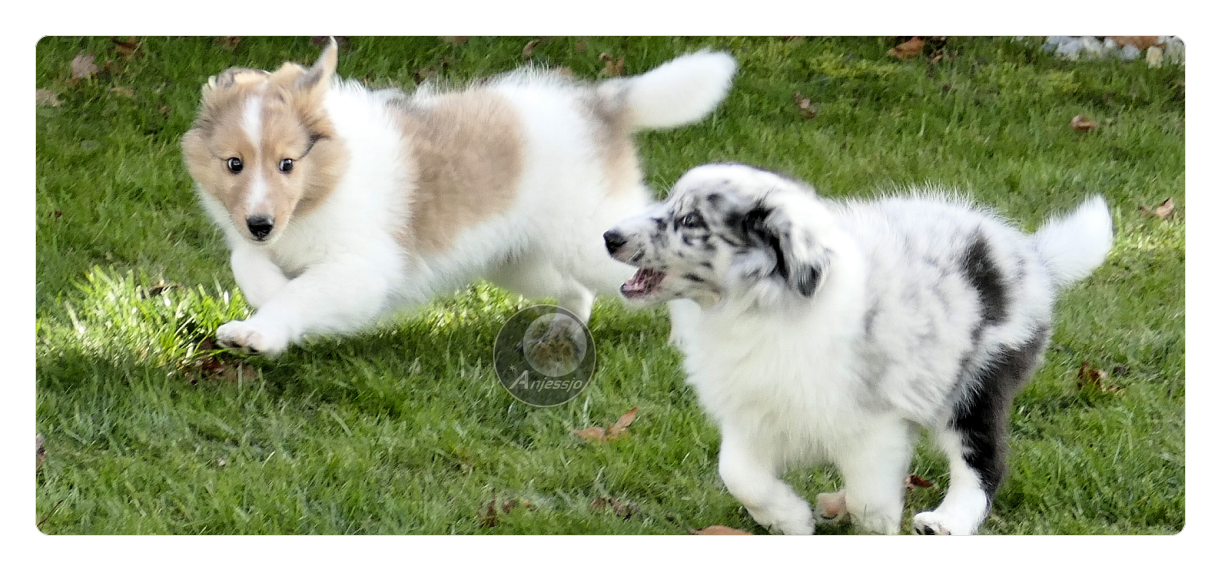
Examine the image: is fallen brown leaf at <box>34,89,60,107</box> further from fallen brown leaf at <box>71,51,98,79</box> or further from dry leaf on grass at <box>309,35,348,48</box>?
dry leaf on grass at <box>309,35,348,48</box>

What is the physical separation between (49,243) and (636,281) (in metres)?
1.52

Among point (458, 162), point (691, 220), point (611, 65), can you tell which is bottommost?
point (458, 162)

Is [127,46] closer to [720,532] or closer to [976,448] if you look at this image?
[720,532]

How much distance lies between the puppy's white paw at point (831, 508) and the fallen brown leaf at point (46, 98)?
2147 mm

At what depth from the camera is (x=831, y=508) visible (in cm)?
346

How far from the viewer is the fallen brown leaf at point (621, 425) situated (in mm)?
3619

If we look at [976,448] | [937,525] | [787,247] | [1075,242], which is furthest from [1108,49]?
[937,525]

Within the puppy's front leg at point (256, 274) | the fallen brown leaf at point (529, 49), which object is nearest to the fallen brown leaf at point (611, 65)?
the fallen brown leaf at point (529, 49)

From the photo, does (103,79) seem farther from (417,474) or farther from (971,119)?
(971,119)

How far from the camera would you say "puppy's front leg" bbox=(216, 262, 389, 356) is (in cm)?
348

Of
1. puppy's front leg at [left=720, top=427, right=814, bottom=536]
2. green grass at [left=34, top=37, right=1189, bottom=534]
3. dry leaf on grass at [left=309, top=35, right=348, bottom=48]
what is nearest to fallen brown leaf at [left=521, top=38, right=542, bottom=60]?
green grass at [left=34, top=37, right=1189, bottom=534]

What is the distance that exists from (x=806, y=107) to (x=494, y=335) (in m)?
1.02

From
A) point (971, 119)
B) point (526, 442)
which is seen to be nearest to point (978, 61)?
point (971, 119)

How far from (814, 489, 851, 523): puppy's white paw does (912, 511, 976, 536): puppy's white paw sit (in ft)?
0.56
